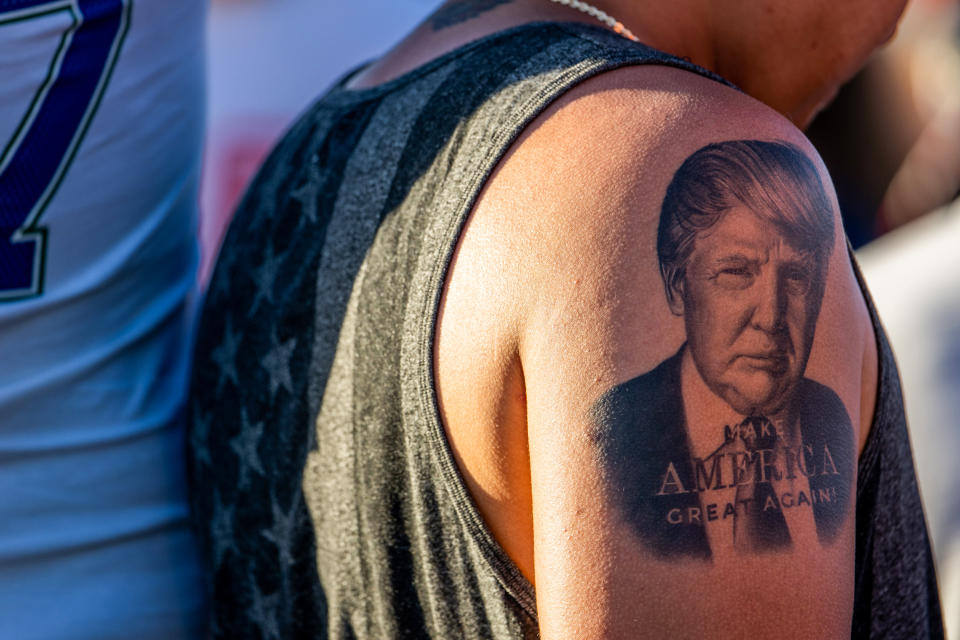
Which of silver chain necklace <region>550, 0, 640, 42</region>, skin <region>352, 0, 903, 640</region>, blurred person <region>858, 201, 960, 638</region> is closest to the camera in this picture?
skin <region>352, 0, 903, 640</region>

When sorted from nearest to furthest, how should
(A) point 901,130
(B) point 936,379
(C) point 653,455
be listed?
(C) point 653,455, (B) point 936,379, (A) point 901,130

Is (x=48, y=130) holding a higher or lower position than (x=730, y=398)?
higher

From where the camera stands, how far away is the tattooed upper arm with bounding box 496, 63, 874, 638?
2.56 feet

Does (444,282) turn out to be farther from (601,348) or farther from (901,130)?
(901,130)

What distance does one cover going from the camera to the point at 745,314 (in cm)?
80

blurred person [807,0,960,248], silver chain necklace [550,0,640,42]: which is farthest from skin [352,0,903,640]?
blurred person [807,0,960,248]

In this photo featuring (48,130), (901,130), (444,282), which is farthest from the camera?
(901,130)

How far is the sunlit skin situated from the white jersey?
32.9 inches

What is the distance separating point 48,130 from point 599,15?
703 mm

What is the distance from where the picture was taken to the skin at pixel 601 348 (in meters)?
0.78

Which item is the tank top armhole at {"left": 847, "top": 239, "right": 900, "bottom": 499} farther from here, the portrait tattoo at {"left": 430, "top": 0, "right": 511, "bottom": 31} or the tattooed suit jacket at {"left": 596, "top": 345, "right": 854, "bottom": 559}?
the portrait tattoo at {"left": 430, "top": 0, "right": 511, "bottom": 31}

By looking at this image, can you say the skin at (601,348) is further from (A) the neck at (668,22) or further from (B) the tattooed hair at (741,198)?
(A) the neck at (668,22)

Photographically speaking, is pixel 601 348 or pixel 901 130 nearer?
pixel 601 348

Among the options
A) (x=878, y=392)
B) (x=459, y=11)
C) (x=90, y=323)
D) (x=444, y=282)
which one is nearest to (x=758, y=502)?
(x=878, y=392)
